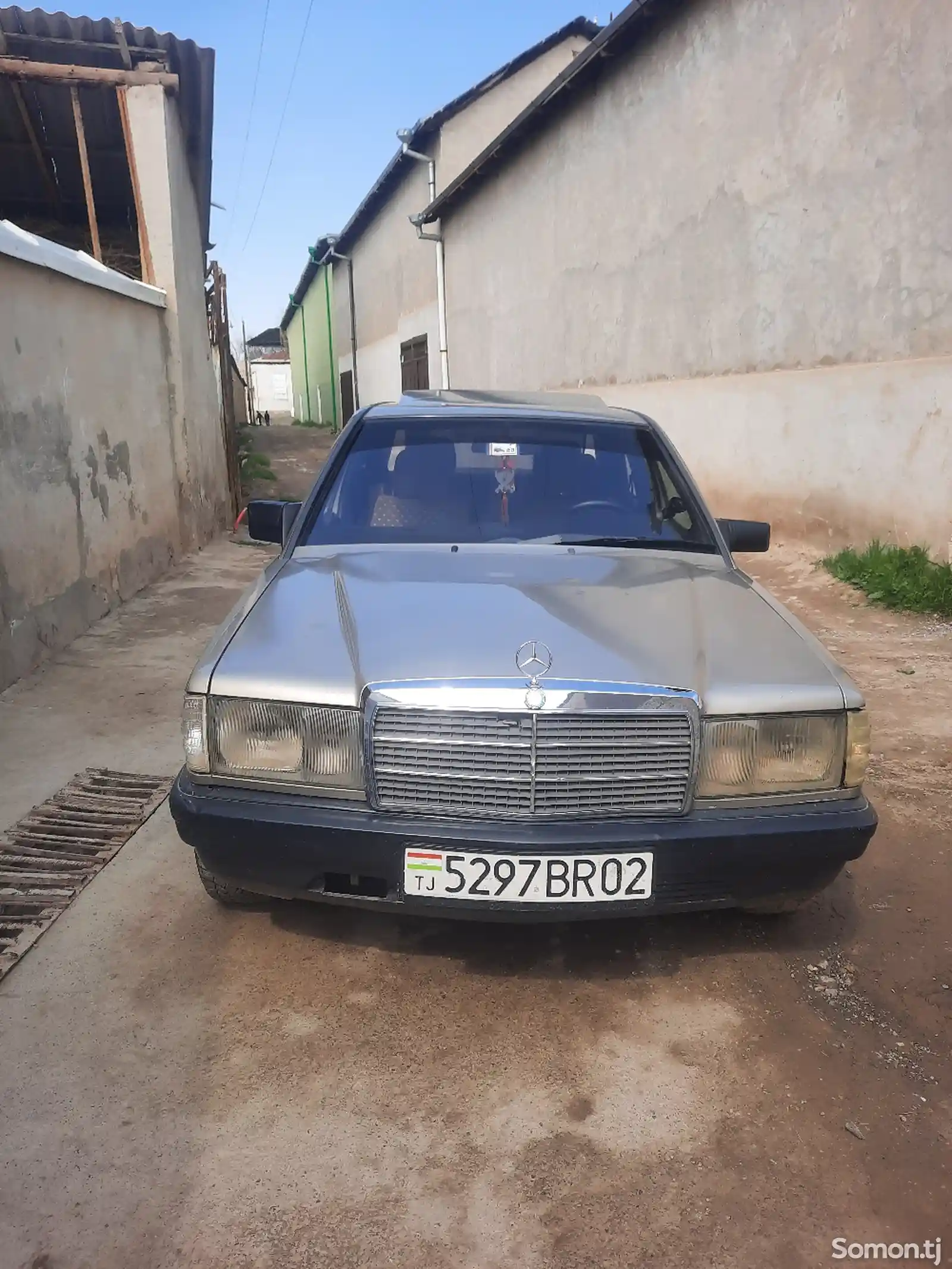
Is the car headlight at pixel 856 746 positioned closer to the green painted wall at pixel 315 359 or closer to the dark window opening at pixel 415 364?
the dark window opening at pixel 415 364

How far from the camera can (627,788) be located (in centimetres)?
230

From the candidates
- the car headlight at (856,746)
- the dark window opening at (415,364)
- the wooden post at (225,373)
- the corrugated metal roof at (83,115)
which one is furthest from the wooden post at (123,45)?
the dark window opening at (415,364)

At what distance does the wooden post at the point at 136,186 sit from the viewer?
8.05 meters

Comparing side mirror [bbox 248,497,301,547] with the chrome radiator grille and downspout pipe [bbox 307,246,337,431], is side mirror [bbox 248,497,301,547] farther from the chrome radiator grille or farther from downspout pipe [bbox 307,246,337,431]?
downspout pipe [bbox 307,246,337,431]

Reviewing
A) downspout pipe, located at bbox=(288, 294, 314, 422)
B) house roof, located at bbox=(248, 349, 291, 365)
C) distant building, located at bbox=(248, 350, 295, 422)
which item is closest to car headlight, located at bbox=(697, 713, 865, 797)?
downspout pipe, located at bbox=(288, 294, 314, 422)

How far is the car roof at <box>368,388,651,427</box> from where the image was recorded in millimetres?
3754

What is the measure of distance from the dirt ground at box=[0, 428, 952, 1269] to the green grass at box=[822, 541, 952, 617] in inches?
145

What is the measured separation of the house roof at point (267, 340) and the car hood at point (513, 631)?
77.6m

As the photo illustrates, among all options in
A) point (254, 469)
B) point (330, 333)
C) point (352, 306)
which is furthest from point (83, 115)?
A: point (330, 333)

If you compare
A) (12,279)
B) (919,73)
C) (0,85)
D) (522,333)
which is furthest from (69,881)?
(522,333)

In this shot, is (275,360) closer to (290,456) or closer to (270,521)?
(290,456)

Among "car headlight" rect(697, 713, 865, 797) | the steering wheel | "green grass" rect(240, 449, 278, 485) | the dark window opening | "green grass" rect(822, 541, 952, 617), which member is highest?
the dark window opening

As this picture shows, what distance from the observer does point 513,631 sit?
243cm

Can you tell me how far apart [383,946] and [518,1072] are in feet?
2.09
